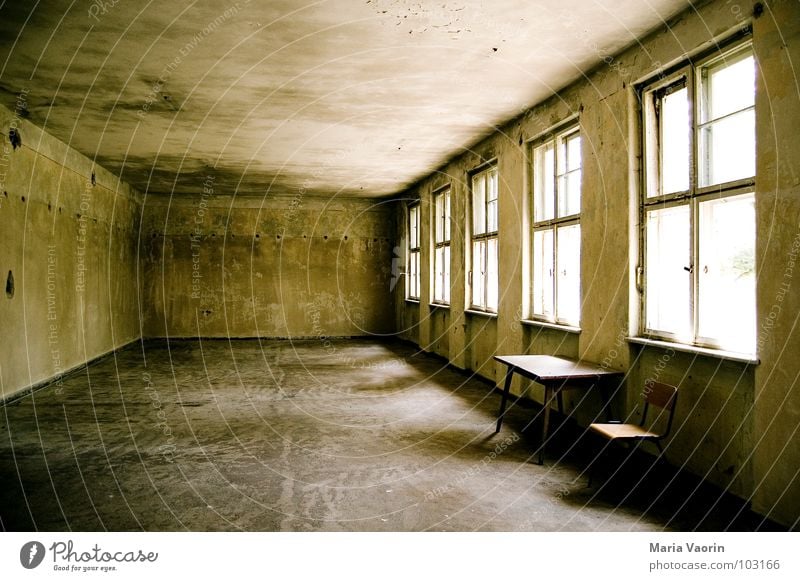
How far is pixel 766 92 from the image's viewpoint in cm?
295

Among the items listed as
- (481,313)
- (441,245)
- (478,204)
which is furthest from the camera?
(441,245)

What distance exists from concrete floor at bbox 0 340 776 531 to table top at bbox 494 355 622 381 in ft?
2.02

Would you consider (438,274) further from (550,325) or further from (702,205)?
(702,205)

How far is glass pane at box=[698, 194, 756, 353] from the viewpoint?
10.6 ft

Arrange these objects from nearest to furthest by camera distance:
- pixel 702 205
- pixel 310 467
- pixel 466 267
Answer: pixel 702 205, pixel 310 467, pixel 466 267

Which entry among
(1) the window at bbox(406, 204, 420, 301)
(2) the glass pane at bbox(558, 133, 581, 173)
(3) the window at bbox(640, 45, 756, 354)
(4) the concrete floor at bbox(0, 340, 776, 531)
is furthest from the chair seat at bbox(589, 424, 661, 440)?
(1) the window at bbox(406, 204, 420, 301)

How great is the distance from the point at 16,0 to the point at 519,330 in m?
5.04

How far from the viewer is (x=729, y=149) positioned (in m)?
3.35

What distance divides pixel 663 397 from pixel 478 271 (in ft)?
13.4

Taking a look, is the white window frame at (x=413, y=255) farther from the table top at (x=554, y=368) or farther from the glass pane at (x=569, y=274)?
the table top at (x=554, y=368)

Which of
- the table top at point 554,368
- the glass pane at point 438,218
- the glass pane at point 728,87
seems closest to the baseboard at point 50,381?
the table top at point 554,368

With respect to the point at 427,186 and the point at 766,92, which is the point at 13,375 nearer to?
the point at 427,186

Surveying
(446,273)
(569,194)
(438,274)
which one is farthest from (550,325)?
(438,274)

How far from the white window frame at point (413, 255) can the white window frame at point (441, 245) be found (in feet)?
3.63
